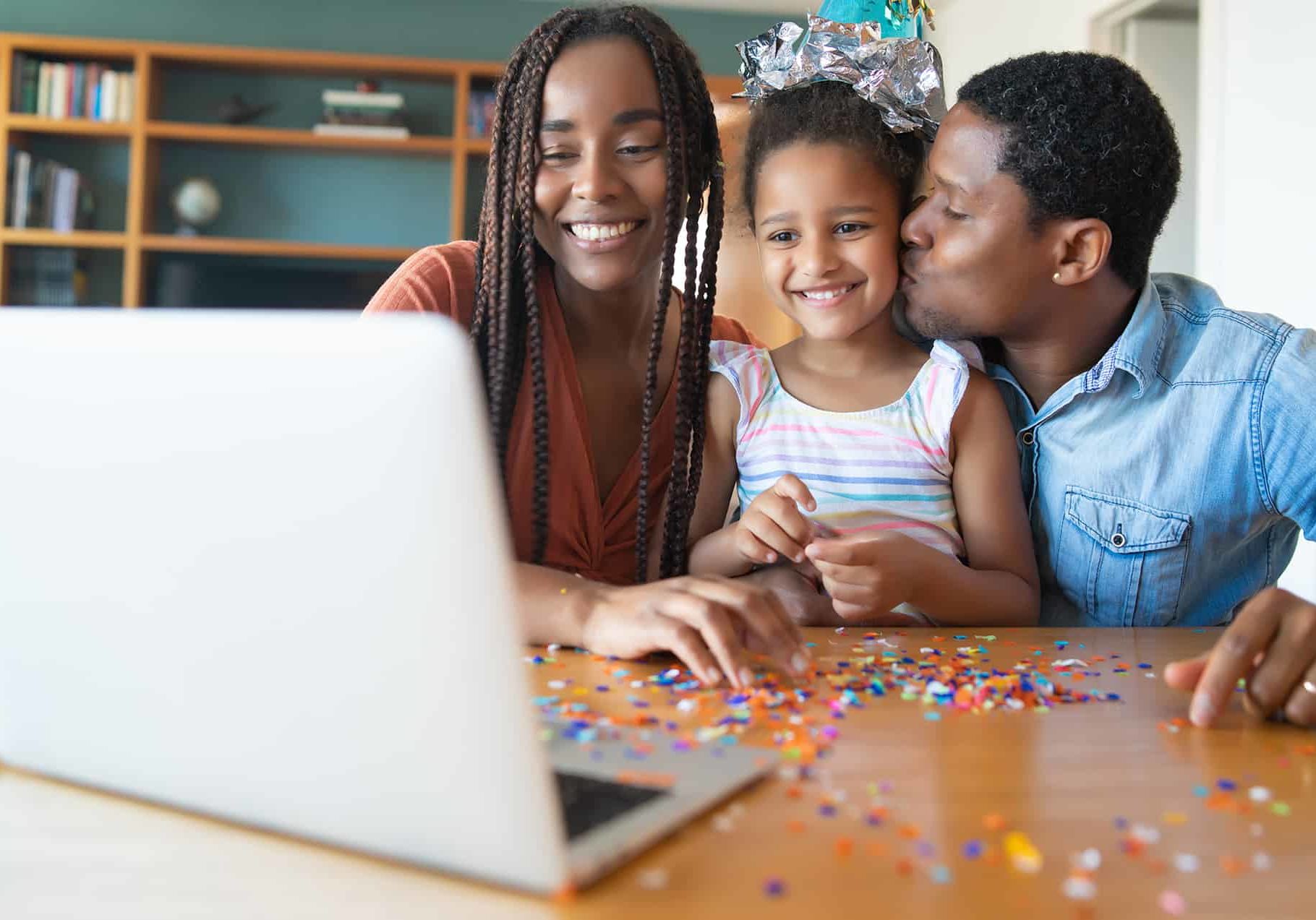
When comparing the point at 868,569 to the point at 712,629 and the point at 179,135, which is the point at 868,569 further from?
the point at 179,135

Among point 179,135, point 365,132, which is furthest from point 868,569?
point 179,135

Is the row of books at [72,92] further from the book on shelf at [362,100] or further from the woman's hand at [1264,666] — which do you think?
the woman's hand at [1264,666]

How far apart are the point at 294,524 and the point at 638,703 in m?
0.45

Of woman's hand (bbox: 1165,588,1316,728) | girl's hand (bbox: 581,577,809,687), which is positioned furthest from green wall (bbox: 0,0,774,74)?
woman's hand (bbox: 1165,588,1316,728)

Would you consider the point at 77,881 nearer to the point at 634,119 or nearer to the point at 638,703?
the point at 638,703

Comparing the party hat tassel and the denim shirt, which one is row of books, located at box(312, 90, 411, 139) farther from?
the denim shirt

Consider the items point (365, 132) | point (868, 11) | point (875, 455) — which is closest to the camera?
point (875, 455)

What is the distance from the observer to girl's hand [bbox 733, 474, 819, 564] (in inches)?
46.4

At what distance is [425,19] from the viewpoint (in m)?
5.86

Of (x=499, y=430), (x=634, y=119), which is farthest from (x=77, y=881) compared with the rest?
(x=634, y=119)

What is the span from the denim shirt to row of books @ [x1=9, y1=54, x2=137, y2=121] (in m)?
5.24

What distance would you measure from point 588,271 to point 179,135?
15.1 feet

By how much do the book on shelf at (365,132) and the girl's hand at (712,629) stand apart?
495 cm

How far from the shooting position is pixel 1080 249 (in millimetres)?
1490
